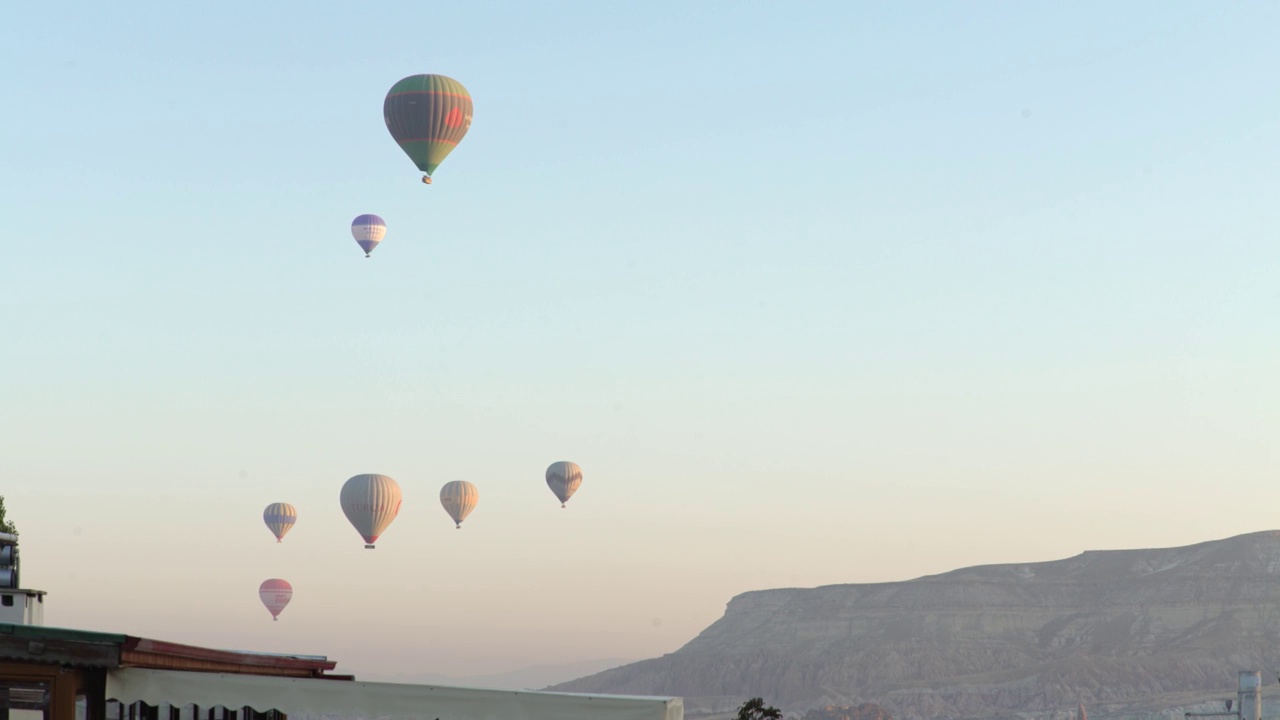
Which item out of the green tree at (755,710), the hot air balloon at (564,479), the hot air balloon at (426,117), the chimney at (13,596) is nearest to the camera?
Answer: the chimney at (13,596)

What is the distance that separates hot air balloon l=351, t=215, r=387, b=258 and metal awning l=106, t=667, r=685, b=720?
293 ft

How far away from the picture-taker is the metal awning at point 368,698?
63.2ft

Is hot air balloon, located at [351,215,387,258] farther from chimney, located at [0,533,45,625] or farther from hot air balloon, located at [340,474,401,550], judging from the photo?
chimney, located at [0,533,45,625]

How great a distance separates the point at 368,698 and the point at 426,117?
6474 centimetres

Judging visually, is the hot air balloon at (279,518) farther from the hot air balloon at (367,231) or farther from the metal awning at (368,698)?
the metal awning at (368,698)

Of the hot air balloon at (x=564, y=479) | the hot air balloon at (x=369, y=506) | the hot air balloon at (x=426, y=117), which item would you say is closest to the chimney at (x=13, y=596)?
the hot air balloon at (x=426, y=117)

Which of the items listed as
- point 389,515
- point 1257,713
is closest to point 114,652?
point 1257,713

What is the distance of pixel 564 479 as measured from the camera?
126 m

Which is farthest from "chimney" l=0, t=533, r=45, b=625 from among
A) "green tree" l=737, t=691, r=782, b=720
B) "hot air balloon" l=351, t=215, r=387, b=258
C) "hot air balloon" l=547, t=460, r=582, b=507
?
"hot air balloon" l=547, t=460, r=582, b=507

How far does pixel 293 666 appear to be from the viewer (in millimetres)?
26281

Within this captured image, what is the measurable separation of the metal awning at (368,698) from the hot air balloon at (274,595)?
102453 millimetres

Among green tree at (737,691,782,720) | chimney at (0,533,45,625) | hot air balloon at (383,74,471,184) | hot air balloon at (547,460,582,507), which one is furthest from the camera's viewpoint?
hot air balloon at (547,460,582,507)

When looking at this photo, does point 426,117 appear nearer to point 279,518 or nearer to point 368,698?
point 279,518

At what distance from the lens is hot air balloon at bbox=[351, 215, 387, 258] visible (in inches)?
4254
